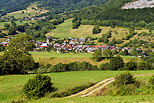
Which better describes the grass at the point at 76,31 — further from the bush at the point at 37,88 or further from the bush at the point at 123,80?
the bush at the point at 37,88

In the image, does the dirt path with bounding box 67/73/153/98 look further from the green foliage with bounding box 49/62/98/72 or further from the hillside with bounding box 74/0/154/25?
the hillside with bounding box 74/0/154/25

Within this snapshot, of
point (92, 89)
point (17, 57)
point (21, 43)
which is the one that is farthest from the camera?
point (21, 43)

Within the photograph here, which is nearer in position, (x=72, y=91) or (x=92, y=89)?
(x=72, y=91)

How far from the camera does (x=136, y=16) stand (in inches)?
7023

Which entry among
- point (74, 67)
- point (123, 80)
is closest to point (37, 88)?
point (123, 80)

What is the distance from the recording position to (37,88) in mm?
31047

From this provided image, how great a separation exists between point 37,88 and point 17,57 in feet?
73.7

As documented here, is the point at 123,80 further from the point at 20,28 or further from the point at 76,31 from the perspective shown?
the point at 20,28

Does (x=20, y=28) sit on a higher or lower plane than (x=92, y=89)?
higher

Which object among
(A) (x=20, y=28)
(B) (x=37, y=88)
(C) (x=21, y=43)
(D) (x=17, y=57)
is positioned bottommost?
(B) (x=37, y=88)

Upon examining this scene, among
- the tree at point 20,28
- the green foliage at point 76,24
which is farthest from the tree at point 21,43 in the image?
the tree at point 20,28

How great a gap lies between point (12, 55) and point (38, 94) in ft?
76.2

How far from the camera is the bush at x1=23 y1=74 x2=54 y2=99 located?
30803mm

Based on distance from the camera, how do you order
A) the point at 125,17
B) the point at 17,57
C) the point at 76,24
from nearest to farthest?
the point at 17,57 < the point at 125,17 < the point at 76,24
